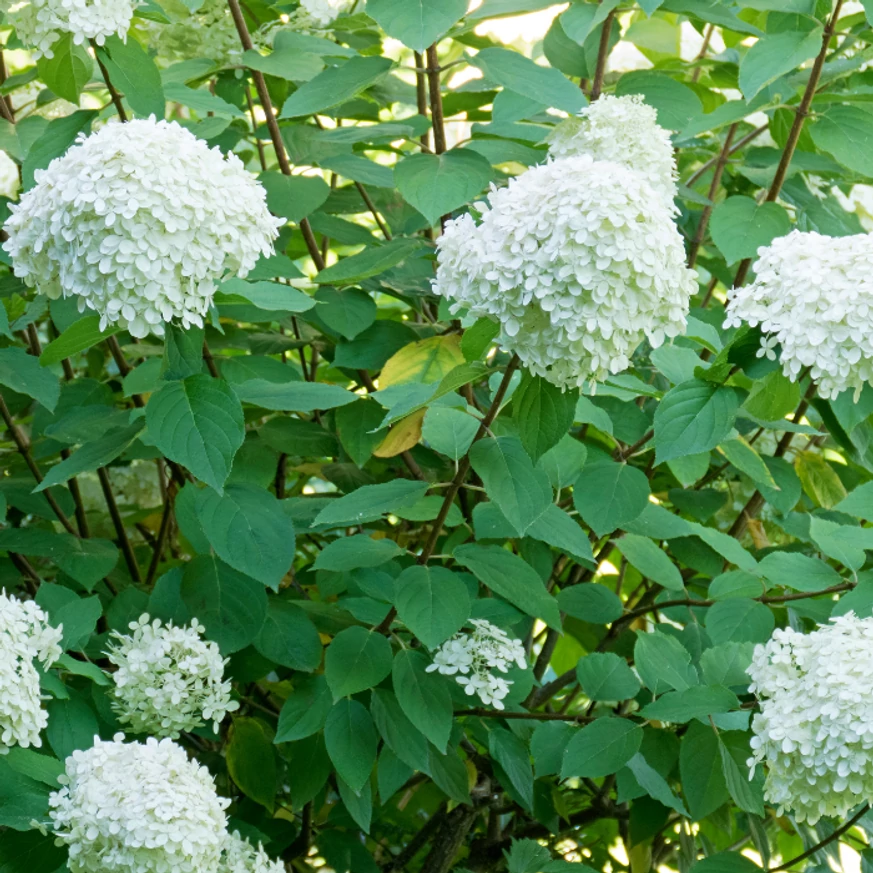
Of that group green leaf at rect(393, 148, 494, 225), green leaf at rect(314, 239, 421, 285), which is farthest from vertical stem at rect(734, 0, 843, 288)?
green leaf at rect(314, 239, 421, 285)

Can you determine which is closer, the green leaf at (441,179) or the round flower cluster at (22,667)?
the round flower cluster at (22,667)

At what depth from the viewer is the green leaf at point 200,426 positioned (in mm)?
1382

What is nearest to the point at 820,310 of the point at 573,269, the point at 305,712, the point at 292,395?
the point at 573,269

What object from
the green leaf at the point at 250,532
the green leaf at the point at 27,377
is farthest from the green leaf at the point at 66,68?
the green leaf at the point at 250,532

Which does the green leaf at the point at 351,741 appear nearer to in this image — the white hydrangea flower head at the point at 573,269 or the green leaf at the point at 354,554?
the green leaf at the point at 354,554

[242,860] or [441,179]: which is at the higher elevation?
[441,179]

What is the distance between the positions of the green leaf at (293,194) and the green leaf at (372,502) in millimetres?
591

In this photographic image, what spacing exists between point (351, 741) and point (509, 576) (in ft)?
1.14

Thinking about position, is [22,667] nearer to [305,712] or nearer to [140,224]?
[305,712]

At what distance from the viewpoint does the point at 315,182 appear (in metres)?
1.96

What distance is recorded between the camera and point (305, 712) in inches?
67.0

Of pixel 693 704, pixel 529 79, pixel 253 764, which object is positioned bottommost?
pixel 253 764

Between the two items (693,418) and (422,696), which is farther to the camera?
(422,696)

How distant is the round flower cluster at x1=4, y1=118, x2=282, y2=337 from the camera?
1297 millimetres
